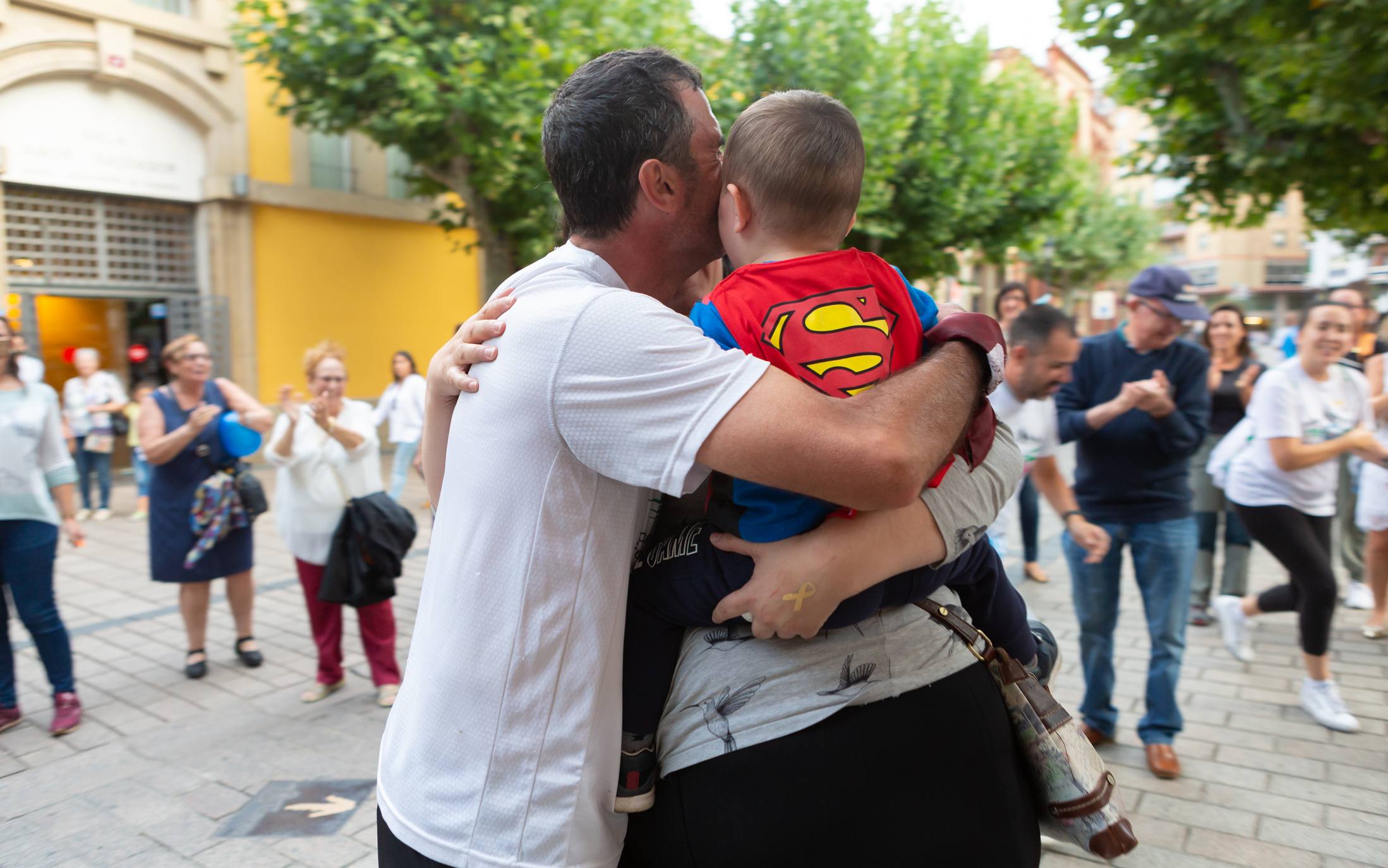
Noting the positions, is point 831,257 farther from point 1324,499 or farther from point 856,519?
point 1324,499

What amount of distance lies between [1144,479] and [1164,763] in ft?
3.97

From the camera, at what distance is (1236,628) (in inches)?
229

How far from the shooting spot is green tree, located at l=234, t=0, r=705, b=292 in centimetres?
1148

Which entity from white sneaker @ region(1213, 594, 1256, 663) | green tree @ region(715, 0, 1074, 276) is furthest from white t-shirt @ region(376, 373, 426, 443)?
white sneaker @ region(1213, 594, 1256, 663)

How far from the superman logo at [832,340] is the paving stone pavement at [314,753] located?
2898 millimetres

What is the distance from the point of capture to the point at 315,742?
15.6 feet

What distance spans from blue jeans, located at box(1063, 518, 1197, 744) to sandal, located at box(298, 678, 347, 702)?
3.92 m

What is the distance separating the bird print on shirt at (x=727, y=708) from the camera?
1328mm

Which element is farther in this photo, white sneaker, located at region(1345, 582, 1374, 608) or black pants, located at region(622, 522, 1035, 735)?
white sneaker, located at region(1345, 582, 1374, 608)

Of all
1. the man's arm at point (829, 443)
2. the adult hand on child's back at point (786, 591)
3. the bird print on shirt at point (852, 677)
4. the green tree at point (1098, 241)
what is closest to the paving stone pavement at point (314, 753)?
the bird print on shirt at point (852, 677)

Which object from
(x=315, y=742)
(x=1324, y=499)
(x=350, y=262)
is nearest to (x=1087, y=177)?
(x=350, y=262)

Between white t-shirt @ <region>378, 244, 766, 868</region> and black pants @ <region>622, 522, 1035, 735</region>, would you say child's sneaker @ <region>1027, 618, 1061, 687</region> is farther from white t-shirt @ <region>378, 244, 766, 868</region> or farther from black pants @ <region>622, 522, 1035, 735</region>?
white t-shirt @ <region>378, 244, 766, 868</region>

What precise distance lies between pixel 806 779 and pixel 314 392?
16.1 feet

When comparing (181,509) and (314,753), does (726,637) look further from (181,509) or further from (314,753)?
(181,509)
